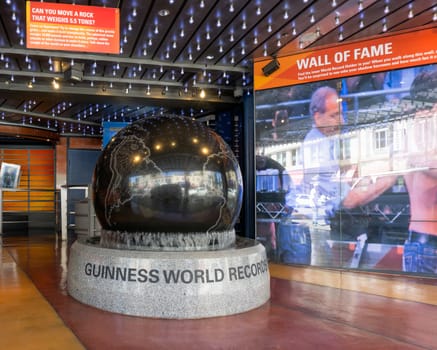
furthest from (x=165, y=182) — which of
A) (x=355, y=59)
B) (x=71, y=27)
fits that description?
(x=355, y=59)

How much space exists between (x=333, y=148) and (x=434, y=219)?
2030 millimetres

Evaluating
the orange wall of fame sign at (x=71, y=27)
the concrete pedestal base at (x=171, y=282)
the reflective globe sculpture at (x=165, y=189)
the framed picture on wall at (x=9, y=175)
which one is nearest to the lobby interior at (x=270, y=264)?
the concrete pedestal base at (x=171, y=282)

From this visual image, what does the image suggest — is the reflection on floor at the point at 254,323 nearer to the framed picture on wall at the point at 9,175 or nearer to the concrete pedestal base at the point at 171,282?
the concrete pedestal base at the point at 171,282

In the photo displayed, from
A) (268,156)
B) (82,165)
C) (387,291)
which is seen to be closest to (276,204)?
(268,156)

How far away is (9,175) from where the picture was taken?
17141mm

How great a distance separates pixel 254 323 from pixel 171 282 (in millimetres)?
867

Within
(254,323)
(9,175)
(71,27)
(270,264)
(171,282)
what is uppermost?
(71,27)

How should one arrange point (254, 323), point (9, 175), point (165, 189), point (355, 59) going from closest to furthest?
point (254, 323)
point (165, 189)
point (355, 59)
point (9, 175)

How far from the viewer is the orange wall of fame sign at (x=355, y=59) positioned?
6837 mm

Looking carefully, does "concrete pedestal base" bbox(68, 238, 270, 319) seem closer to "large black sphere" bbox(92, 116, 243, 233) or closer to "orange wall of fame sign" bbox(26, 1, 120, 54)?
"large black sphere" bbox(92, 116, 243, 233)

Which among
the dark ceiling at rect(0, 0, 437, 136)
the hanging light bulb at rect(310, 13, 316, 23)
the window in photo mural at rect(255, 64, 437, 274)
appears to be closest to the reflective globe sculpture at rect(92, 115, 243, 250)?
the dark ceiling at rect(0, 0, 437, 136)

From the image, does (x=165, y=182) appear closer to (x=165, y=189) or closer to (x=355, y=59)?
(x=165, y=189)

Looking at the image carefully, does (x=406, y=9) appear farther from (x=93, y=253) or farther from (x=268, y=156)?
(x=93, y=253)

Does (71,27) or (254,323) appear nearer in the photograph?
(254,323)
